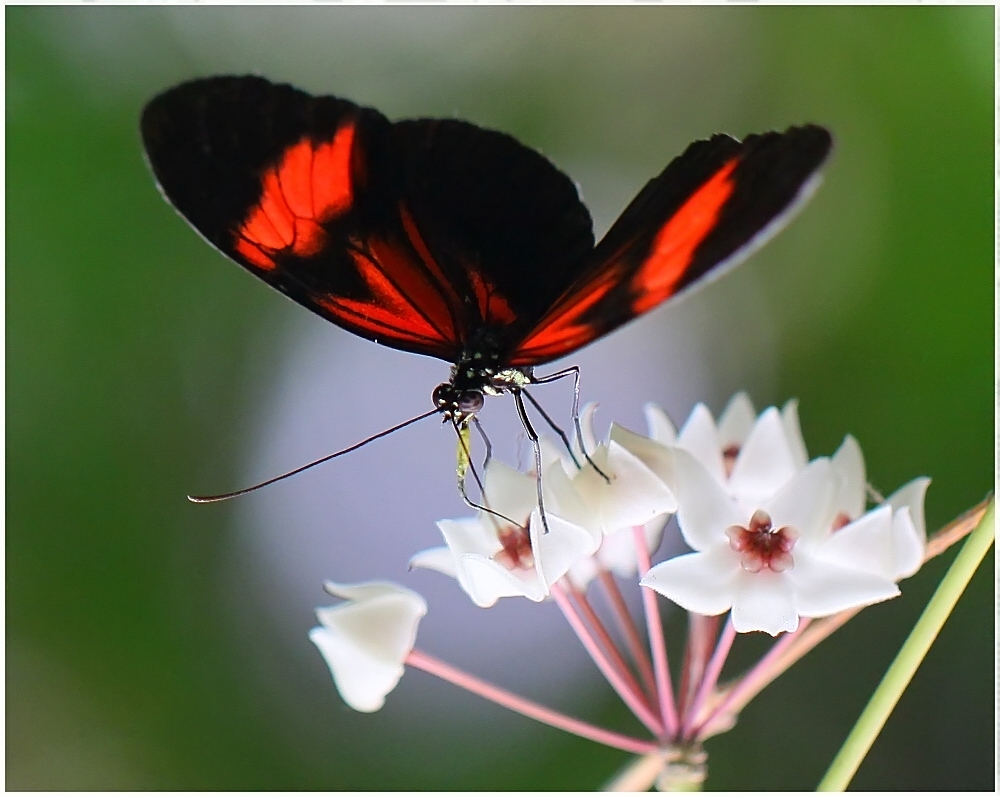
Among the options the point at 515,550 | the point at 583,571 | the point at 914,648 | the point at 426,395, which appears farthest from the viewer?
the point at 426,395

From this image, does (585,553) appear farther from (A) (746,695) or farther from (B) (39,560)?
(B) (39,560)

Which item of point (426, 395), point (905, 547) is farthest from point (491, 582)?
point (426, 395)

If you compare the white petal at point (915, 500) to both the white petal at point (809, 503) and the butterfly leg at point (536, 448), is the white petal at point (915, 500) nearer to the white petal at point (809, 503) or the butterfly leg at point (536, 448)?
the white petal at point (809, 503)

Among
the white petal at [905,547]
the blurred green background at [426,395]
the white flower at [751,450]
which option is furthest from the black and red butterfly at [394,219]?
A: the blurred green background at [426,395]

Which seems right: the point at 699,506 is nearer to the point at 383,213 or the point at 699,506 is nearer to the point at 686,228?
the point at 686,228

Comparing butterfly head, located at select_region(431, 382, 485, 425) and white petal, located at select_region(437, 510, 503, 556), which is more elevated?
butterfly head, located at select_region(431, 382, 485, 425)

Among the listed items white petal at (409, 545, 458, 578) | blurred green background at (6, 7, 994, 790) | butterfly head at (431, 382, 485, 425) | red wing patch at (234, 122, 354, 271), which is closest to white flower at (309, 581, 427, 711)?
white petal at (409, 545, 458, 578)

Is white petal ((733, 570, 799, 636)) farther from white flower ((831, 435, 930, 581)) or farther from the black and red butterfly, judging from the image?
the black and red butterfly

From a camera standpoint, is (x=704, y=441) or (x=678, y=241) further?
(x=704, y=441)

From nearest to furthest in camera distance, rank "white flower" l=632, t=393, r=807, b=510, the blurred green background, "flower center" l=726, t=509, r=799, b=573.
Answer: "flower center" l=726, t=509, r=799, b=573 < "white flower" l=632, t=393, r=807, b=510 < the blurred green background
